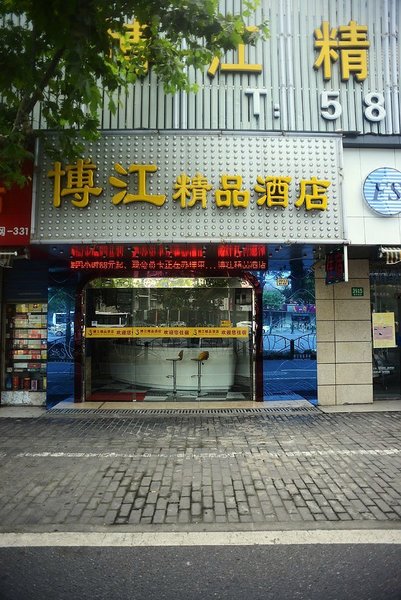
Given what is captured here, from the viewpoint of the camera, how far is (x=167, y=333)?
9680 millimetres

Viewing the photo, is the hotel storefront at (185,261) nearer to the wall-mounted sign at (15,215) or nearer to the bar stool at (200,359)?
the bar stool at (200,359)

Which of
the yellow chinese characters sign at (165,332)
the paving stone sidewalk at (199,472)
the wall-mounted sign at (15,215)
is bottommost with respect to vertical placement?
the paving stone sidewalk at (199,472)

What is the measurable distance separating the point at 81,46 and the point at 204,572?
4887mm

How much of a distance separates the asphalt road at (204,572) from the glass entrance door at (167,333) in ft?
19.9

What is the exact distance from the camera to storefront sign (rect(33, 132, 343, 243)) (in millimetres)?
7285

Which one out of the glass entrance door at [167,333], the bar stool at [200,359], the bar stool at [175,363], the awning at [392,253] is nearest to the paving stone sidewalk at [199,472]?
the glass entrance door at [167,333]

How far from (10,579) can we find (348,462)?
14.0ft

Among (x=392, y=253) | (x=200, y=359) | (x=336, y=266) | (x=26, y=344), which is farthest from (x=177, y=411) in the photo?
(x=392, y=253)

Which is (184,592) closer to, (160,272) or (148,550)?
(148,550)

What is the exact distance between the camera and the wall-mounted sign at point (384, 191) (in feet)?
25.6

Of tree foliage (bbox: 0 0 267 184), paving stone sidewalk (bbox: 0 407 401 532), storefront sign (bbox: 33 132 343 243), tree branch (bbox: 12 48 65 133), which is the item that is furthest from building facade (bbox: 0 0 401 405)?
tree branch (bbox: 12 48 65 133)

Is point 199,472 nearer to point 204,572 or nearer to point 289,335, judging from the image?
point 204,572

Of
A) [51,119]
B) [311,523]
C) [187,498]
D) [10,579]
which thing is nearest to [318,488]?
[311,523]

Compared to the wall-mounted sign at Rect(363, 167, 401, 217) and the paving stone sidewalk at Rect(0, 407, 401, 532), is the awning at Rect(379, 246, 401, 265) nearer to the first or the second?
the wall-mounted sign at Rect(363, 167, 401, 217)
